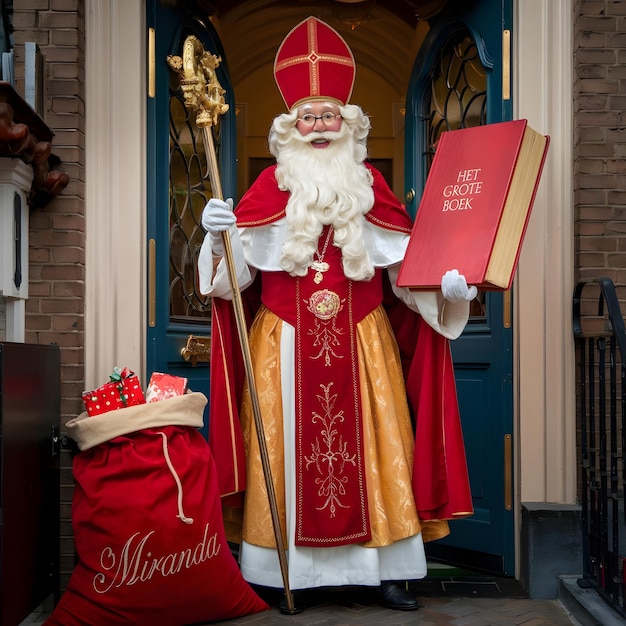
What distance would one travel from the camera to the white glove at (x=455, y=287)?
318cm

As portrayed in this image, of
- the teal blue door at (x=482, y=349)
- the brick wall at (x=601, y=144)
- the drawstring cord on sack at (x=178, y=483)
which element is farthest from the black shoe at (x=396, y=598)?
the brick wall at (x=601, y=144)

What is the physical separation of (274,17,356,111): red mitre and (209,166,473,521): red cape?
16.2 inches

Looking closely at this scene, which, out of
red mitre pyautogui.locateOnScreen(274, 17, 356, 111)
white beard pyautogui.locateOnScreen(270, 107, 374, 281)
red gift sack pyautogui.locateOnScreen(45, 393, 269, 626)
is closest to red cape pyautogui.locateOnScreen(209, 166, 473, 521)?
white beard pyautogui.locateOnScreen(270, 107, 374, 281)

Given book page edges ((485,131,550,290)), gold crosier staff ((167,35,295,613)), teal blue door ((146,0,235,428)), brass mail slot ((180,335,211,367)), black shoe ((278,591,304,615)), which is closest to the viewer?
book page edges ((485,131,550,290))

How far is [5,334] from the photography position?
345 centimetres

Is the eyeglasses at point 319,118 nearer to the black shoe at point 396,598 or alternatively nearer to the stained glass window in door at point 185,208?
the stained glass window in door at point 185,208

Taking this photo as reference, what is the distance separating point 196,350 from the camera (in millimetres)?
4191

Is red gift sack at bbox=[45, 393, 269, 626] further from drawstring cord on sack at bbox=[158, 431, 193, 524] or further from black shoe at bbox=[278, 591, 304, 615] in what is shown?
black shoe at bbox=[278, 591, 304, 615]

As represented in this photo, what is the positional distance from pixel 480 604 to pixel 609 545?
1.92 feet

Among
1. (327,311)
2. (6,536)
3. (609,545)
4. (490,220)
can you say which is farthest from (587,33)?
(6,536)

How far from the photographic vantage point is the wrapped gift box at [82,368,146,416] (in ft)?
10.5

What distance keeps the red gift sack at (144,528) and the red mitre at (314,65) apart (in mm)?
1457

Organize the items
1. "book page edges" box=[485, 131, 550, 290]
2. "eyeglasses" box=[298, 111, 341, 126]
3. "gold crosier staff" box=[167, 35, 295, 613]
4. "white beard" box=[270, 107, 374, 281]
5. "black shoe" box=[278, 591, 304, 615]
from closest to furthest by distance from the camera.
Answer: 1. "book page edges" box=[485, 131, 550, 290]
2. "gold crosier staff" box=[167, 35, 295, 613]
3. "black shoe" box=[278, 591, 304, 615]
4. "white beard" box=[270, 107, 374, 281]
5. "eyeglasses" box=[298, 111, 341, 126]

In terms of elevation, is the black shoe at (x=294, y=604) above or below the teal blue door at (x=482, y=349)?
below
